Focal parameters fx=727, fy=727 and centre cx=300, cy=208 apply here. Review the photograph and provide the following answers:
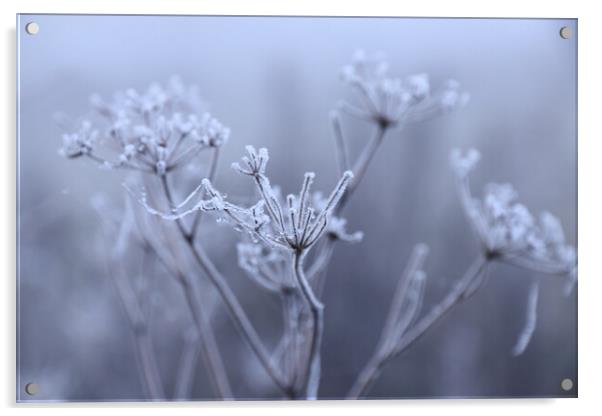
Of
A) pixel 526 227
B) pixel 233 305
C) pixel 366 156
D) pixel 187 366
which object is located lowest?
pixel 187 366

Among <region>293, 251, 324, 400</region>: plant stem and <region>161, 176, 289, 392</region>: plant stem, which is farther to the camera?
<region>161, 176, 289, 392</region>: plant stem

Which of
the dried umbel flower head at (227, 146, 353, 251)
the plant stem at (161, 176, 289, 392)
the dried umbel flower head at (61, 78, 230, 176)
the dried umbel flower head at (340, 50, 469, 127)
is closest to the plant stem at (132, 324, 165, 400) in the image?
the plant stem at (161, 176, 289, 392)

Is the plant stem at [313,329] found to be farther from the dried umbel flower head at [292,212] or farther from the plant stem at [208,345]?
the plant stem at [208,345]

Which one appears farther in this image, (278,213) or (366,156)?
(366,156)

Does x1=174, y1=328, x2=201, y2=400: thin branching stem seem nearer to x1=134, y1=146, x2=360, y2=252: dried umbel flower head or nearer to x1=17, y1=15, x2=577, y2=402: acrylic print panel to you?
x1=17, y1=15, x2=577, y2=402: acrylic print panel

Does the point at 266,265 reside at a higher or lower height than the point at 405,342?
higher

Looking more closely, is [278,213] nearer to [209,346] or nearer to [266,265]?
[266,265]

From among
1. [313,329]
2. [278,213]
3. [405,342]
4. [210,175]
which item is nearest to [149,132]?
[210,175]
